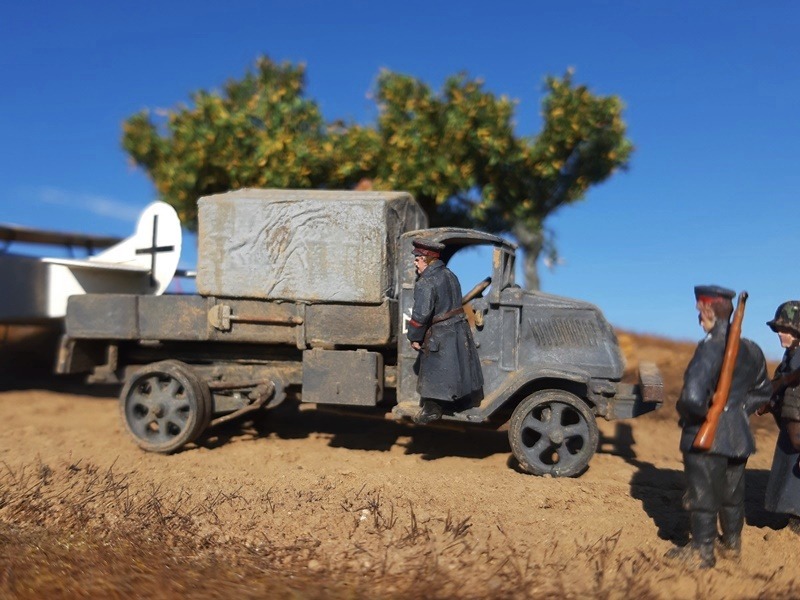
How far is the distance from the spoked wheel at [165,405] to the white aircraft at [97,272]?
1.97 meters

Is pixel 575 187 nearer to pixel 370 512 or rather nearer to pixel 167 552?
pixel 370 512

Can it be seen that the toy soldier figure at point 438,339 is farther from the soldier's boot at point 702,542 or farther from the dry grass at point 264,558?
the soldier's boot at point 702,542

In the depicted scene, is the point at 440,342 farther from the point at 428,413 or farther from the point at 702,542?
the point at 702,542

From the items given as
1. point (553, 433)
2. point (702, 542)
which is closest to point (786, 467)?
point (702, 542)

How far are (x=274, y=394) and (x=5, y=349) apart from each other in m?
8.37

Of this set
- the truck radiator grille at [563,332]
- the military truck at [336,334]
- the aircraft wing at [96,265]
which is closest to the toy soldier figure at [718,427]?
the military truck at [336,334]

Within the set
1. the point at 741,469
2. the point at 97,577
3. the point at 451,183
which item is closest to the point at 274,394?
the point at 97,577

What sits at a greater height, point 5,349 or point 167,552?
point 5,349

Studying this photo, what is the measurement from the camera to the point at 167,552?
443 centimetres

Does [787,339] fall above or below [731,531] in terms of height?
above

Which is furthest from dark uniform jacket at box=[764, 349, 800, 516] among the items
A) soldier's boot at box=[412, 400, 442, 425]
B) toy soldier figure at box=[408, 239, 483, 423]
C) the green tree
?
the green tree

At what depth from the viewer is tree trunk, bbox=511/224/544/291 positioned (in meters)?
14.4

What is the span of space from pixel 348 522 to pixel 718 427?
2547 mm

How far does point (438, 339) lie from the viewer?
242 inches
